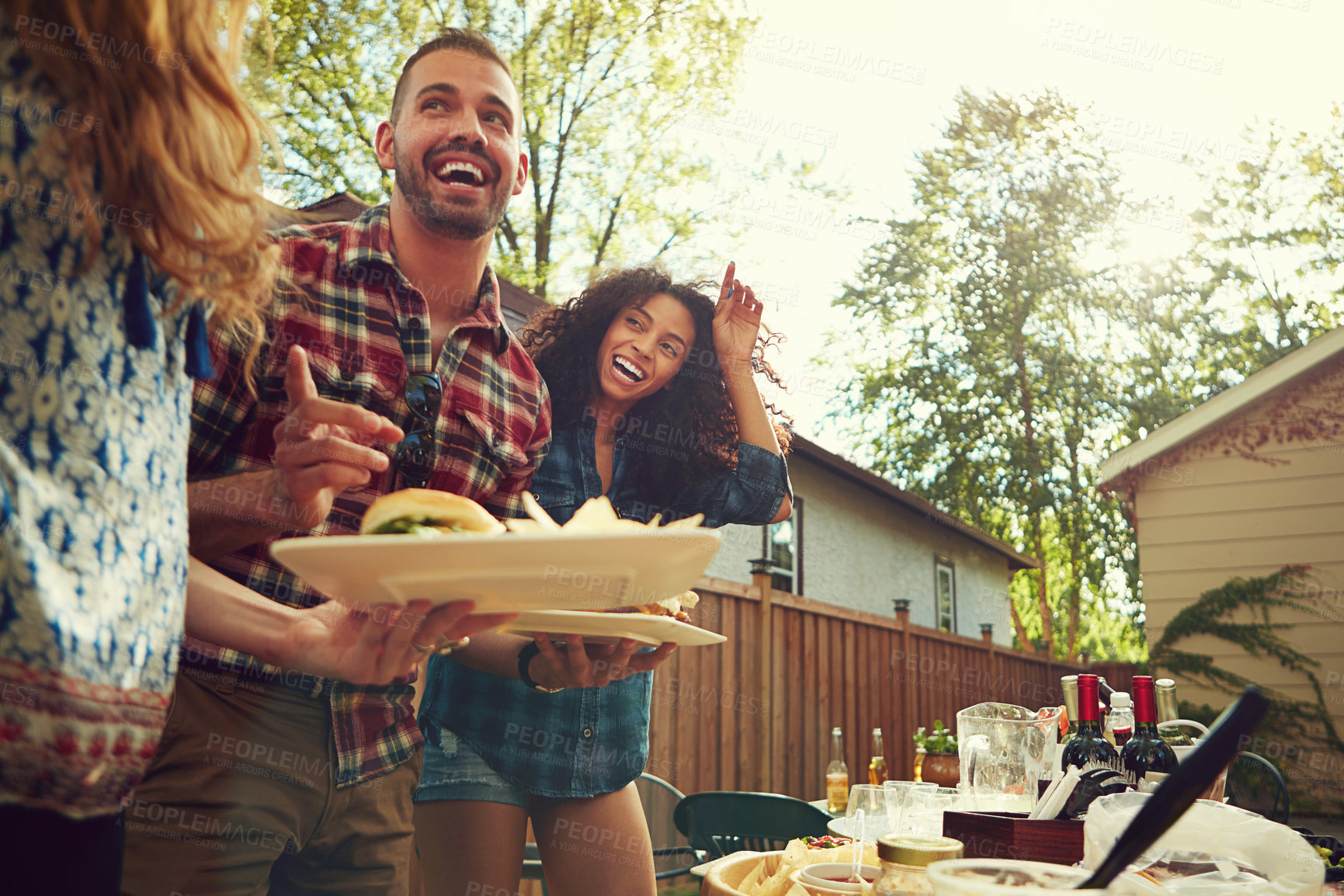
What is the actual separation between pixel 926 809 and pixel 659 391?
1749 millimetres

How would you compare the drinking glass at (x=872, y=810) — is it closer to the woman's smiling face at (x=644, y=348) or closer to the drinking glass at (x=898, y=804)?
the drinking glass at (x=898, y=804)

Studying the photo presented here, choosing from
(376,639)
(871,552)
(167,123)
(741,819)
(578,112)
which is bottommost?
(741,819)

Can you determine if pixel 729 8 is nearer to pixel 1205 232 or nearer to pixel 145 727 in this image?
pixel 1205 232

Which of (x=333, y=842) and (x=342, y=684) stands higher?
(x=342, y=684)

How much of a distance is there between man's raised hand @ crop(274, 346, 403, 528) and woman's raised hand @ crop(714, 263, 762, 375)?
5.08ft

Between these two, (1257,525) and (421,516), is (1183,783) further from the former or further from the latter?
(1257,525)

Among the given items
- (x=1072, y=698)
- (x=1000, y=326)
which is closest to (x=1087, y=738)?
(x=1072, y=698)

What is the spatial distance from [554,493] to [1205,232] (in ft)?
77.3

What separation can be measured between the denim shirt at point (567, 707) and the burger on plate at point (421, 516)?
113 centimetres

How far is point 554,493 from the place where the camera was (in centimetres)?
259

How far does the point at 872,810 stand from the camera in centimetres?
168

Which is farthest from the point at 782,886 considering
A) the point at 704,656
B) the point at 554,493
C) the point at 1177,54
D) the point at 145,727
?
the point at 1177,54

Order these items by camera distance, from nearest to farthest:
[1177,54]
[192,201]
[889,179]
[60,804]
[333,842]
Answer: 1. [60,804]
2. [192,201]
3. [333,842]
4. [1177,54]
5. [889,179]

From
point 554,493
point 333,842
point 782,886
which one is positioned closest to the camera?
point 782,886
